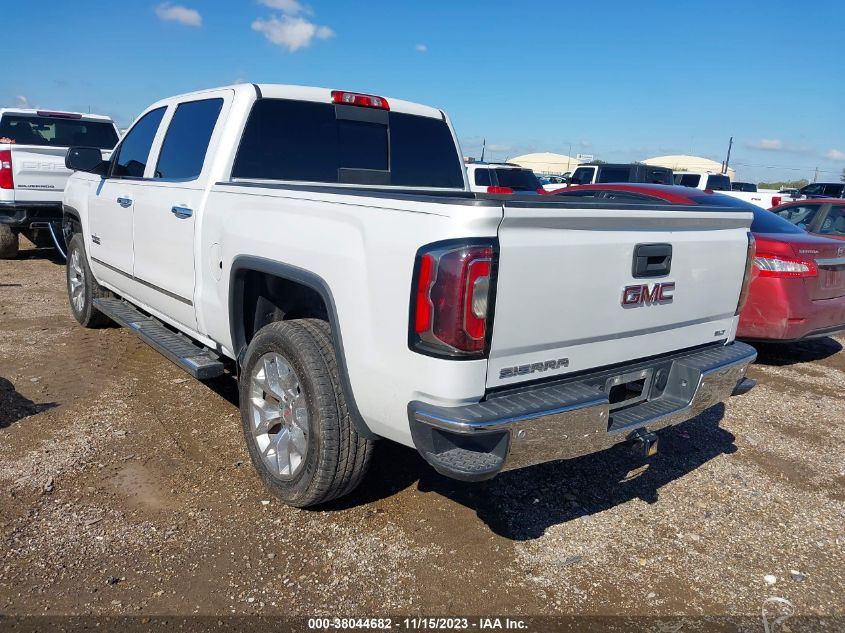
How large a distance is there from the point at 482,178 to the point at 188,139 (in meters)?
11.5

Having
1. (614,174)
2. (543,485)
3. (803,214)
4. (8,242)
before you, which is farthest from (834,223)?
(8,242)

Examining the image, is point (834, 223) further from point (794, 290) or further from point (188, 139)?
point (188, 139)

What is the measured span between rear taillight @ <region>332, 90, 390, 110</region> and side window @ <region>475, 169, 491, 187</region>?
10857 millimetres

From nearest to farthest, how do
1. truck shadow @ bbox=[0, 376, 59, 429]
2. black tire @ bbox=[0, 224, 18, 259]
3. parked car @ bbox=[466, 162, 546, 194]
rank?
truck shadow @ bbox=[0, 376, 59, 429] → black tire @ bbox=[0, 224, 18, 259] → parked car @ bbox=[466, 162, 546, 194]

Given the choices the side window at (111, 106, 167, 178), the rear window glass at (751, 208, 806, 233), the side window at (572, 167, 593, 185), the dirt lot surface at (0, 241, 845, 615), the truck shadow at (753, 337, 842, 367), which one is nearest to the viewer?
the dirt lot surface at (0, 241, 845, 615)

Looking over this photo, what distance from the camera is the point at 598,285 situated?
2730 millimetres

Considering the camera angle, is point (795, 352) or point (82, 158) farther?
point (795, 352)

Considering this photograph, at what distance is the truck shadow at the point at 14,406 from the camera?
4281 mm

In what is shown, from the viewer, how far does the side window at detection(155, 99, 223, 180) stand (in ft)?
13.4

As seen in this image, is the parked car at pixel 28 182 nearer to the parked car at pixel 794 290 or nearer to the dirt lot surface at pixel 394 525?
the dirt lot surface at pixel 394 525

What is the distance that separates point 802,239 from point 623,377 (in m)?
4.10

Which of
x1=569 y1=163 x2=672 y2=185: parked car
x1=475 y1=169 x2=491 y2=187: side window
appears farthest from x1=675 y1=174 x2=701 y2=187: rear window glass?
x1=475 y1=169 x2=491 y2=187: side window

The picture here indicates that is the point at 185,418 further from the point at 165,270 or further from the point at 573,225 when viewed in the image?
the point at 573,225

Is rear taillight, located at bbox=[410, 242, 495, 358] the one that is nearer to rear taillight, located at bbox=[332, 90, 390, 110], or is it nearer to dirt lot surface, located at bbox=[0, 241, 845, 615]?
dirt lot surface, located at bbox=[0, 241, 845, 615]
